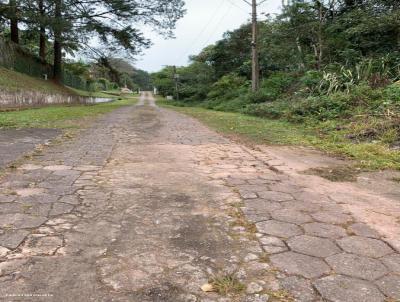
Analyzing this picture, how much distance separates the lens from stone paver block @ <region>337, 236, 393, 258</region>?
8.88ft

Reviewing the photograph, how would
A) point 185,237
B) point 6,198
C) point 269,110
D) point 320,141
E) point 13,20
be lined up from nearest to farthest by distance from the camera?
point 185,237 → point 6,198 → point 320,141 → point 269,110 → point 13,20

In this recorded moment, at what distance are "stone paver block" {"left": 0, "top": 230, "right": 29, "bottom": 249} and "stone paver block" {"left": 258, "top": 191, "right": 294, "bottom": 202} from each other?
2.16 m

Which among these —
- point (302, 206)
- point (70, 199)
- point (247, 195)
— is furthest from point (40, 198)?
point (302, 206)

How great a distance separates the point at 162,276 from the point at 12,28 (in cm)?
2365

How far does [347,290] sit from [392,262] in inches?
20.8

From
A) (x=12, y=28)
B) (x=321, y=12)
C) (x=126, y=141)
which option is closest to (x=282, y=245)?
(x=126, y=141)

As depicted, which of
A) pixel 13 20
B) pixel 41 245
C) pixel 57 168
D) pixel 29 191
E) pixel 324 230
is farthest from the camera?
pixel 13 20

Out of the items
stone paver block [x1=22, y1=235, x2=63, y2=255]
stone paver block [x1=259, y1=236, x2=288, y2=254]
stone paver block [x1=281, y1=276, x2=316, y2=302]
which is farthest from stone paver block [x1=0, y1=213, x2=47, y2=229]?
stone paver block [x1=281, y1=276, x2=316, y2=302]

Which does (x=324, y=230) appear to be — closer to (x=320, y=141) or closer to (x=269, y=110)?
(x=320, y=141)

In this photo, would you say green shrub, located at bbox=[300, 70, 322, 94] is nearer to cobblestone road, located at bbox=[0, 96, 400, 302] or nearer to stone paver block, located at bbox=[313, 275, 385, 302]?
cobblestone road, located at bbox=[0, 96, 400, 302]

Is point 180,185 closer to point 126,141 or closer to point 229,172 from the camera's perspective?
point 229,172

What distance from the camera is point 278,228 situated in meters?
3.14

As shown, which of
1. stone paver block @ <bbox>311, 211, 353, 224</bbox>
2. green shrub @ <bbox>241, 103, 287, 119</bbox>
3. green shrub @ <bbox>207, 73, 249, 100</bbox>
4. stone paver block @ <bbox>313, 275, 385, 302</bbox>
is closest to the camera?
stone paver block @ <bbox>313, 275, 385, 302</bbox>

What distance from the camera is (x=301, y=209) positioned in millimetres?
3621
